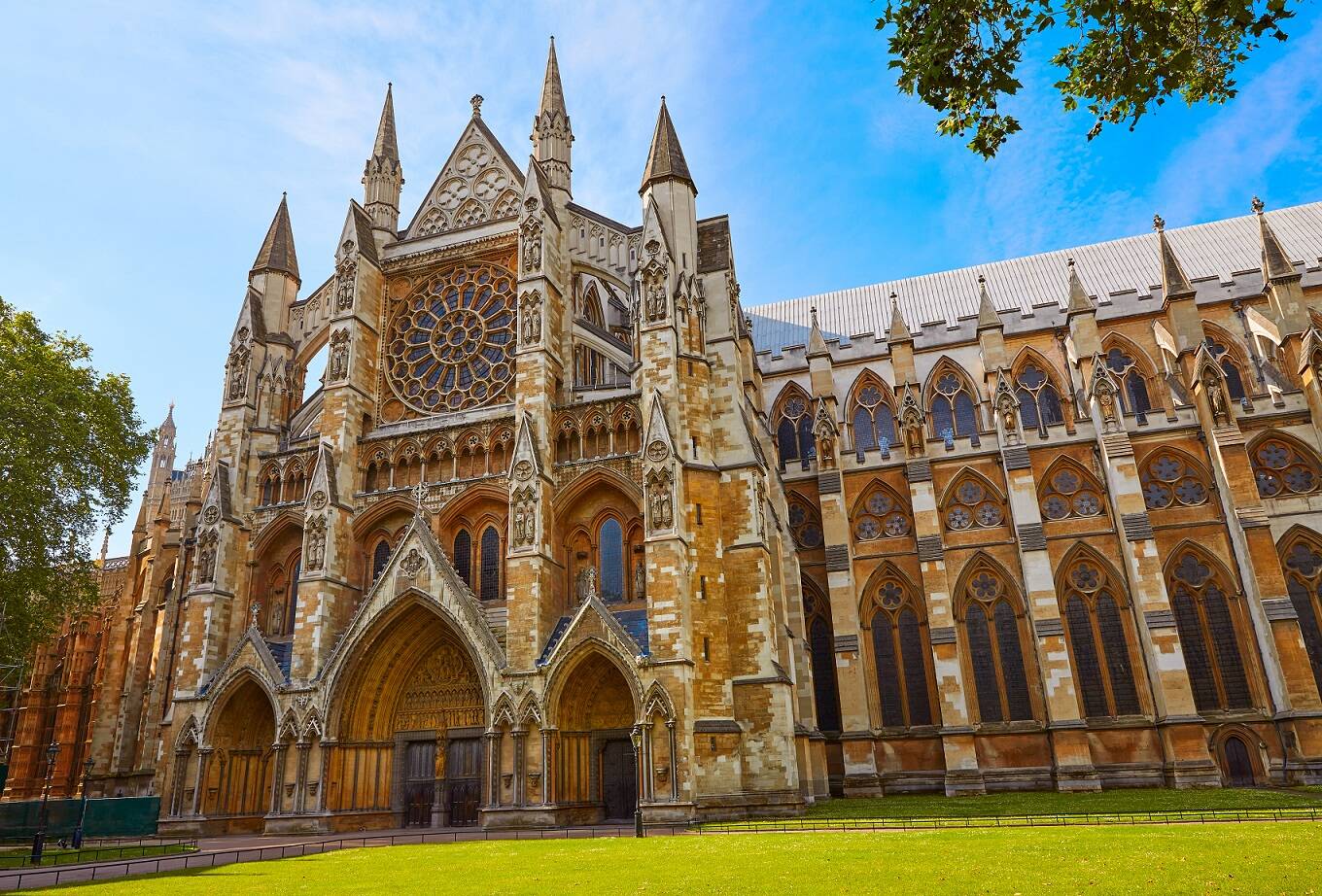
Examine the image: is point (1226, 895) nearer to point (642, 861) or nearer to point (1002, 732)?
point (642, 861)

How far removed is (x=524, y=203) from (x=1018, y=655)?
21.5 meters

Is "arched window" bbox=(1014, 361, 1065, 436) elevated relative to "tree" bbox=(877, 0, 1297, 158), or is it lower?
elevated

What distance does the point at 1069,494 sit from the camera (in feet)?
100

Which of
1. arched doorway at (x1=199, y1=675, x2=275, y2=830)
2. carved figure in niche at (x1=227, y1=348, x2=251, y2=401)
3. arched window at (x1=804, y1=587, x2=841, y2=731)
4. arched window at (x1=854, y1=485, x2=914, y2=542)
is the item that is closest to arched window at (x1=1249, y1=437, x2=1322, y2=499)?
arched window at (x1=854, y1=485, x2=914, y2=542)

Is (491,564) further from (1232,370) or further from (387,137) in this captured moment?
(1232,370)

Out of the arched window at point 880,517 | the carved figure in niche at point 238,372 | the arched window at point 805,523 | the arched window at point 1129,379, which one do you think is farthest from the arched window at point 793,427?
the carved figure in niche at point 238,372

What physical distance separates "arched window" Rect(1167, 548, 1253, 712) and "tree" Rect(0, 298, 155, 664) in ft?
109

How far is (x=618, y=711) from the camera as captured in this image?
77.2 ft

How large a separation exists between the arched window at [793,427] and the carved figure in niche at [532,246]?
44.5 ft

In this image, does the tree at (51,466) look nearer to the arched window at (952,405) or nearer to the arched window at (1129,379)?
the arched window at (952,405)

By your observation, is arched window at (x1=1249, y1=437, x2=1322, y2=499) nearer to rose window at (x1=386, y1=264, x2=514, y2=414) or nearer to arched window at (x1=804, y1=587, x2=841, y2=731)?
arched window at (x1=804, y1=587, x2=841, y2=731)

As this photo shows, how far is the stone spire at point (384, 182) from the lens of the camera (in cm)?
3175

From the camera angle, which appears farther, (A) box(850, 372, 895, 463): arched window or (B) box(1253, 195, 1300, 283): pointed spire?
(A) box(850, 372, 895, 463): arched window

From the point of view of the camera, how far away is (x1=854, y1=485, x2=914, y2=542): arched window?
31984 millimetres
